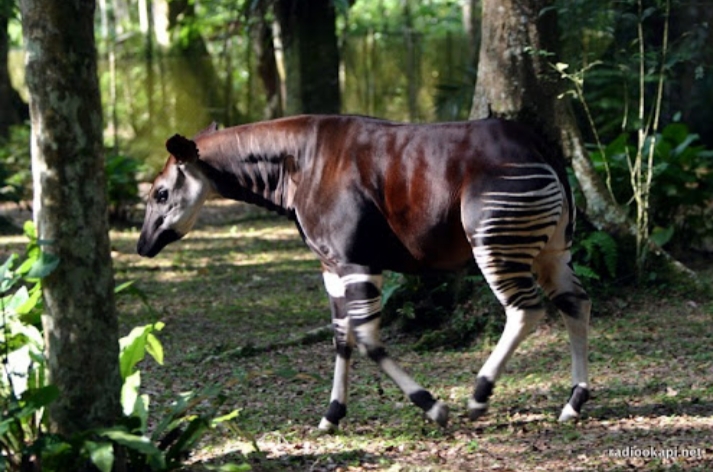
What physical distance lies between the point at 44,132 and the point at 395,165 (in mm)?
1967

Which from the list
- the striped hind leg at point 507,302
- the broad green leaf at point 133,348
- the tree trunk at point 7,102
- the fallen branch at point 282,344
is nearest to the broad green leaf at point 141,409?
the broad green leaf at point 133,348

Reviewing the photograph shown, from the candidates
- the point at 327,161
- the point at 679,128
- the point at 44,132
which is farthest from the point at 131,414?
the point at 679,128

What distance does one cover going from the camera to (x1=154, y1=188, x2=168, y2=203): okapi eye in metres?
6.14

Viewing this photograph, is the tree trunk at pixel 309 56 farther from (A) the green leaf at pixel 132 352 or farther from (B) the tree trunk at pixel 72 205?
(B) the tree trunk at pixel 72 205

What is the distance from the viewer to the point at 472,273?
8.18m

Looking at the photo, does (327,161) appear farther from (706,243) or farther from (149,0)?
(149,0)

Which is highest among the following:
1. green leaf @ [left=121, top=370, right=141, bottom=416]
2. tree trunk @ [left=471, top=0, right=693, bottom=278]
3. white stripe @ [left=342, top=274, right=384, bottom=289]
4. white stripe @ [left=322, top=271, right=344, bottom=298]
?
tree trunk @ [left=471, top=0, right=693, bottom=278]

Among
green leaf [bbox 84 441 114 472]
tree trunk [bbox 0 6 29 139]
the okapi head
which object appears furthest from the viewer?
tree trunk [bbox 0 6 29 139]

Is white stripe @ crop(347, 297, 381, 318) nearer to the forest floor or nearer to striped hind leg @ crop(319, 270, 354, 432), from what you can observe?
striped hind leg @ crop(319, 270, 354, 432)

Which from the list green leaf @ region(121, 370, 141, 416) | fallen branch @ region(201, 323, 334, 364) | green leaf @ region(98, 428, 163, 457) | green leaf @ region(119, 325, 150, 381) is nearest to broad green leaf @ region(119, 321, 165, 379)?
green leaf @ region(119, 325, 150, 381)

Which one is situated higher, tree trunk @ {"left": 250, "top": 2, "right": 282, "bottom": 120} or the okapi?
tree trunk @ {"left": 250, "top": 2, "right": 282, "bottom": 120}

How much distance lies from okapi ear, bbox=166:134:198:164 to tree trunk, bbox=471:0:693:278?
2.90 metres

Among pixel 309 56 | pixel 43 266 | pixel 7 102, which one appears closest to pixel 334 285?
pixel 43 266

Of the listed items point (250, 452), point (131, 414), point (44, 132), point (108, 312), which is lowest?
point (250, 452)
